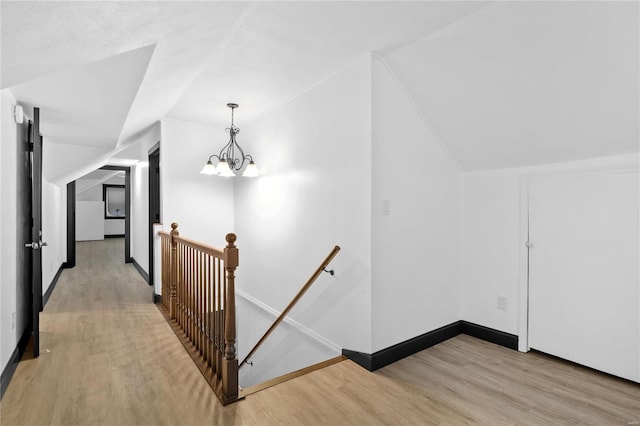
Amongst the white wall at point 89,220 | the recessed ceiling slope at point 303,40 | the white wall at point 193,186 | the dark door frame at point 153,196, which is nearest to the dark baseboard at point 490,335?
the recessed ceiling slope at point 303,40

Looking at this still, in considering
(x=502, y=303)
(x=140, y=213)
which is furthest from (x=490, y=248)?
(x=140, y=213)

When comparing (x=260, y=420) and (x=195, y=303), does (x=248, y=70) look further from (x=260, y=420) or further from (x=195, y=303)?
(x=260, y=420)

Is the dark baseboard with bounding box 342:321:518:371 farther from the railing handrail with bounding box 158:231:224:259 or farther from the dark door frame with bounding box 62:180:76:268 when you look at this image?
the dark door frame with bounding box 62:180:76:268

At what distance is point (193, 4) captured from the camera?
5.58 feet

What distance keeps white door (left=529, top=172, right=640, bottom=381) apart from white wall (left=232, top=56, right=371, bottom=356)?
151 centimetres

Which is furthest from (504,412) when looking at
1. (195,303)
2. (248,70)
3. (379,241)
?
(248,70)

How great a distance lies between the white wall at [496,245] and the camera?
2.87m

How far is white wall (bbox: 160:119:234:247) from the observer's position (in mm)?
4176

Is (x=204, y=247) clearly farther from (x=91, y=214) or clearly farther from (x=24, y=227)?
(x=91, y=214)

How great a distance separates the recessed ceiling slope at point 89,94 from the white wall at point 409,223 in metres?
1.78

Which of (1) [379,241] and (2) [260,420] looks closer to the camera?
(2) [260,420]

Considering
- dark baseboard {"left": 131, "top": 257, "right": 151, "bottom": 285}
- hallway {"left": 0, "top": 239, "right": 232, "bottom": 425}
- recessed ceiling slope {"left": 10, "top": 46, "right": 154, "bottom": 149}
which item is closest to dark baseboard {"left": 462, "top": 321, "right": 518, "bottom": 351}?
hallway {"left": 0, "top": 239, "right": 232, "bottom": 425}

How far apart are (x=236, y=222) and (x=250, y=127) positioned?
133 centimetres

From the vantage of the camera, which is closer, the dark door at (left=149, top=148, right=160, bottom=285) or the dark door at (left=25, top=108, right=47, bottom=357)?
the dark door at (left=25, top=108, right=47, bottom=357)
